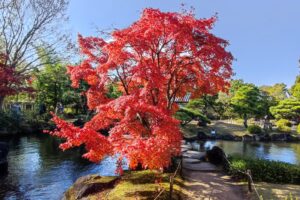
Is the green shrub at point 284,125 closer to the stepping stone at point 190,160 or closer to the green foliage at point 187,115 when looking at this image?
the green foliage at point 187,115

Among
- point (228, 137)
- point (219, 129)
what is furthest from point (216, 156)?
point (219, 129)

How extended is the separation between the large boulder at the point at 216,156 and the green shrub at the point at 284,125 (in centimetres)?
2416

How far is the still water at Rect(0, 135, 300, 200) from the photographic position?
12086mm

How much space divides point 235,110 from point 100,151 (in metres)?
31.6

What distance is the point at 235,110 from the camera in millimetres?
37969

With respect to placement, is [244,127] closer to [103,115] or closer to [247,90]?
[247,90]

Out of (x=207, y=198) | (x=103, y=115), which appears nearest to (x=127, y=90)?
(x=103, y=115)

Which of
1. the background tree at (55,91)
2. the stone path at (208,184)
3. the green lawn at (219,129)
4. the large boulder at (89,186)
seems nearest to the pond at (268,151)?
the green lawn at (219,129)

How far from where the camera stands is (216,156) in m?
14.7

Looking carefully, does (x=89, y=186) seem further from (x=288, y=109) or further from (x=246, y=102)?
(x=288, y=109)

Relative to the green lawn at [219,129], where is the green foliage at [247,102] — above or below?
above

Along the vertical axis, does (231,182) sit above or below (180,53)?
below

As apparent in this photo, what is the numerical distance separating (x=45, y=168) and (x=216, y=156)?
9152mm

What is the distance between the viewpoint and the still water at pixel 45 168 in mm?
12086
